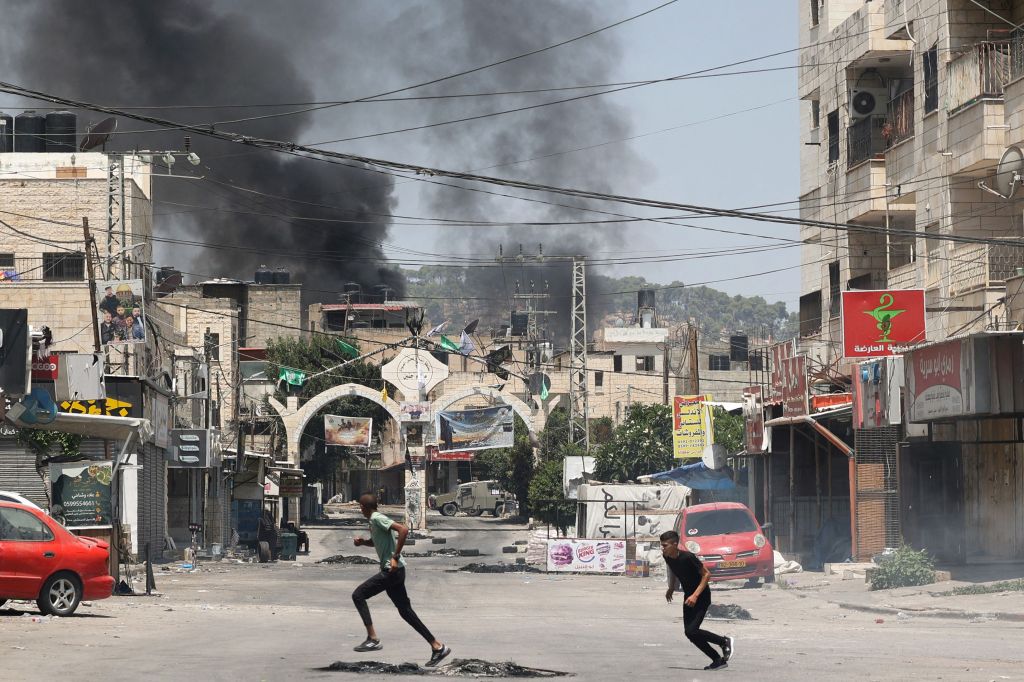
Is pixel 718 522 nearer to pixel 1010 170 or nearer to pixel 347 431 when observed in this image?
pixel 1010 170

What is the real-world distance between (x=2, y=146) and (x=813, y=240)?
38.4 metres

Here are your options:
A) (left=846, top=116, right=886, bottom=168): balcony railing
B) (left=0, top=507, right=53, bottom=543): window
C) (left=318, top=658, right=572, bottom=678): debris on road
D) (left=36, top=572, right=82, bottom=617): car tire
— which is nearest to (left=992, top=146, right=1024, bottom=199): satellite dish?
(left=846, top=116, right=886, bottom=168): balcony railing

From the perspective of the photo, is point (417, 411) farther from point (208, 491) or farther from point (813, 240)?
point (813, 240)

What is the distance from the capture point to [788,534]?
124 ft

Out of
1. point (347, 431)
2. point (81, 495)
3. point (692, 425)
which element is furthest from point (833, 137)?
point (347, 431)

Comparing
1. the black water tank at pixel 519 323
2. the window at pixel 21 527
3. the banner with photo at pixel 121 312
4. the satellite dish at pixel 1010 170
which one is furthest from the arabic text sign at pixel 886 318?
the black water tank at pixel 519 323

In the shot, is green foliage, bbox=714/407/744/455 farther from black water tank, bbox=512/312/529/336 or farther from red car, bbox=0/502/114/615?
black water tank, bbox=512/312/529/336

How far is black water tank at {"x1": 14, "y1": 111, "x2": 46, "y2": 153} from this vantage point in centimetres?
6206

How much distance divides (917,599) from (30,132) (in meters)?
49.5

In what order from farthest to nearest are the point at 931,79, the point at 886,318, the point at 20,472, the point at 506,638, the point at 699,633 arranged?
1. the point at 931,79
2. the point at 20,472
3. the point at 886,318
4. the point at 506,638
5. the point at 699,633

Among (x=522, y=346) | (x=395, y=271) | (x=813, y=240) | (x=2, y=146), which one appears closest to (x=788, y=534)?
(x=813, y=240)

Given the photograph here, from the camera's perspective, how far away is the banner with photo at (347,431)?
69.9 m

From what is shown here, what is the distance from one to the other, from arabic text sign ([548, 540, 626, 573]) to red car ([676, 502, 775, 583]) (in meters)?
5.95

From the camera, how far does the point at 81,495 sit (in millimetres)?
26734
